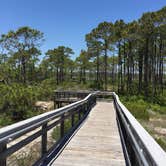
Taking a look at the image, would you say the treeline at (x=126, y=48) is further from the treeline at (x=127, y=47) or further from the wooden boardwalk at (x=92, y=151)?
the wooden boardwalk at (x=92, y=151)

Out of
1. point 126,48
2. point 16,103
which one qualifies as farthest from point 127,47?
point 16,103

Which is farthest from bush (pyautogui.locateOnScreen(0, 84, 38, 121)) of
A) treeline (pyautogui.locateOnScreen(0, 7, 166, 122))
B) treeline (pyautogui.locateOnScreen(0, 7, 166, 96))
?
treeline (pyautogui.locateOnScreen(0, 7, 166, 96))

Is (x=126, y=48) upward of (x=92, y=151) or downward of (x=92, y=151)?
upward

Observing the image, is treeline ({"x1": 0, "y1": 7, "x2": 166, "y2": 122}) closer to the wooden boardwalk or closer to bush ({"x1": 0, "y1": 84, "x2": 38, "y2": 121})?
bush ({"x1": 0, "y1": 84, "x2": 38, "y2": 121})

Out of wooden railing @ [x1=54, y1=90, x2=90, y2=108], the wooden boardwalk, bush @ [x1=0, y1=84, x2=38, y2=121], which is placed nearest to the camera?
the wooden boardwalk

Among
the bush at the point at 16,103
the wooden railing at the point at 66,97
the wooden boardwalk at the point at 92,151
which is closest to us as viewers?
the wooden boardwalk at the point at 92,151

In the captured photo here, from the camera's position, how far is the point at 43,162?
4809 millimetres

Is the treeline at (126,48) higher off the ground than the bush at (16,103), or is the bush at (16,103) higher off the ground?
the treeline at (126,48)

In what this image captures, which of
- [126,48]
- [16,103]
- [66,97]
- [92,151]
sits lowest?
[92,151]

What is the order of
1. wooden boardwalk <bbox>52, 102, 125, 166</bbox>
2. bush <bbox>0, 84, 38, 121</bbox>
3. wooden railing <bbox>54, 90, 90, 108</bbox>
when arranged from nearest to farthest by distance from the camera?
wooden boardwalk <bbox>52, 102, 125, 166</bbox> < bush <bbox>0, 84, 38, 121</bbox> < wooden railing <bbox>54, 90, 90, 108</bbox>

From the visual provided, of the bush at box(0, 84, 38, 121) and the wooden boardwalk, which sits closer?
the wooden boardwalk

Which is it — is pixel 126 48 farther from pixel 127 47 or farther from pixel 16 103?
pixel 16 103

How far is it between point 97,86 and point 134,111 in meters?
28.8

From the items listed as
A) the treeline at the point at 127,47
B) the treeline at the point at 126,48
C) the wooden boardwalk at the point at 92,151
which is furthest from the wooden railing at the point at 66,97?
the wooden boardwalk at the point at 92,151
